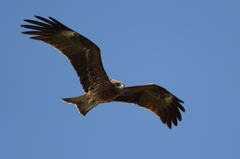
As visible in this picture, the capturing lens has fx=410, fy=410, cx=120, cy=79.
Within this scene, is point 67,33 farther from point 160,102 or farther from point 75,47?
point 160,102

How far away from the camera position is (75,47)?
1160 centimetres

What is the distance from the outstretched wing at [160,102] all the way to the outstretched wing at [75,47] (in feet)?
5.55

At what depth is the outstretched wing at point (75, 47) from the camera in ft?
37.4

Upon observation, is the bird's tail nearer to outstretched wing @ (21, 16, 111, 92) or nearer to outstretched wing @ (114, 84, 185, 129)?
outstretched wing @ (21, 16, 111, 92)

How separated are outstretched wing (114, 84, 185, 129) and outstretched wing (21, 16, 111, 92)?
5.55 ft

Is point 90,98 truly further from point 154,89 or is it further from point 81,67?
point 154,89

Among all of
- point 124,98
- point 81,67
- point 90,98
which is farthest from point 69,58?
point 124,98

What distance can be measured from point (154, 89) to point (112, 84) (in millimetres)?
1741

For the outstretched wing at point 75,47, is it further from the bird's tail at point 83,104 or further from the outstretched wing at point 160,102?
the outstretched wing at point 160,102

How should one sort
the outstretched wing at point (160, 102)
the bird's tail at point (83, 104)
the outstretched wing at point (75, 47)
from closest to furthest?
the outstretched wing at point (75, 47) → the bird's tail at point (83, 104) → the outstretched wing at point (160, 102)

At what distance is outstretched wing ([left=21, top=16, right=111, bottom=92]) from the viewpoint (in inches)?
449

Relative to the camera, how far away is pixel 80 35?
11398mm

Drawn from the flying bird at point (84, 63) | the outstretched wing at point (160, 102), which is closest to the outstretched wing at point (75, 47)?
the flying bird at point (84, 63)

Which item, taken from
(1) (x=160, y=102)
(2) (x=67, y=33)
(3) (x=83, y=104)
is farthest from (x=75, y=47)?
(1) (x=160, y=102)
